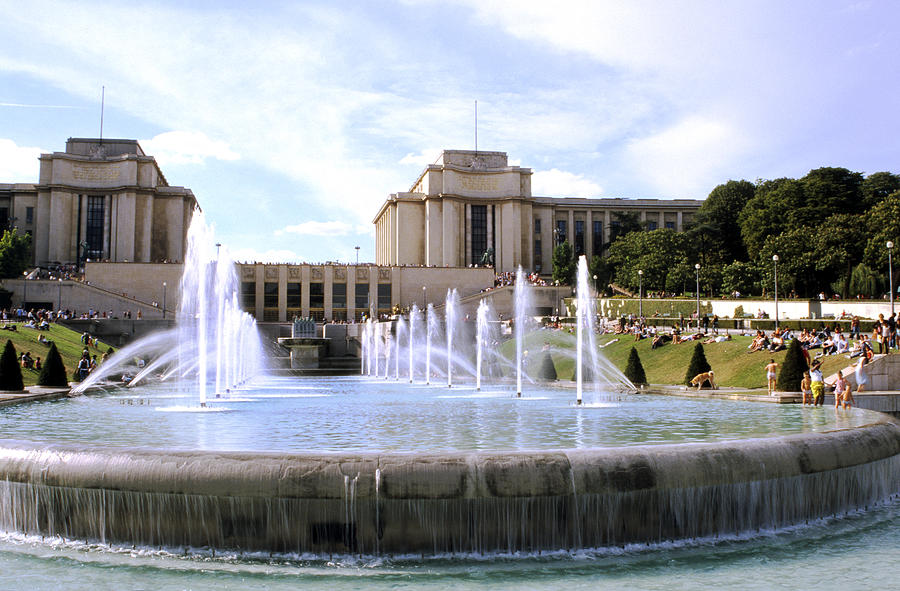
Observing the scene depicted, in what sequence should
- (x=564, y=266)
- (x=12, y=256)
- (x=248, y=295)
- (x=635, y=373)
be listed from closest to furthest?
(x=635, y=373) → (x=12, y=256) → (x=248, y=295) → (x=564, y=266)

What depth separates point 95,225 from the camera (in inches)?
3888

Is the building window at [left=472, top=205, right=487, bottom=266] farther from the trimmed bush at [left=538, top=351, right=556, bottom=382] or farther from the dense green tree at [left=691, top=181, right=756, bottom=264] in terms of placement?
the trimmed bush at [left=538, top=351, right=556, bottom=382]

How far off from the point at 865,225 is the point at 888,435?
5504cm

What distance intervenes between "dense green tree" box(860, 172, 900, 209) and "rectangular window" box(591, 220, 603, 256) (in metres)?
39.5

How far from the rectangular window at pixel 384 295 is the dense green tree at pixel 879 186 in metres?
→ 47.6

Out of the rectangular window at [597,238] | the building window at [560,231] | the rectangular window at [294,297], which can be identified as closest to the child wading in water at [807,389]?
the rectangular window at [294,297]

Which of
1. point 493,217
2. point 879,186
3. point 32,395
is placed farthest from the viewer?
point 493,217

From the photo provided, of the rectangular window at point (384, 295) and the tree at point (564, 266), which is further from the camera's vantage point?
the tree at point (564, 266)

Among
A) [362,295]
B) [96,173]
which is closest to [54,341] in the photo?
[362,295]

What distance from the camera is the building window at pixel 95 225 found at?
98.4 metres

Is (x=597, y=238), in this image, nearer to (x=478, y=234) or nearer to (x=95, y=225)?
(x=478, y=234)

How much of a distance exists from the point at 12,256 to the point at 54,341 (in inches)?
2007

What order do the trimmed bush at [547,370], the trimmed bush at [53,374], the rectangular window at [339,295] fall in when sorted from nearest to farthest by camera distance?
the trimmed bush at [53,374], the trimmed bush at [547,370], the rectangular window at [339,295]

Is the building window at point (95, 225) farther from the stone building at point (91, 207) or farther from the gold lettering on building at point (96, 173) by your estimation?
the gold lettering on building at point (96, 173)
